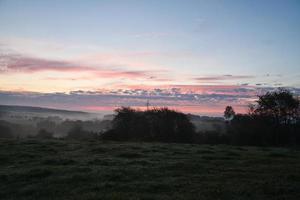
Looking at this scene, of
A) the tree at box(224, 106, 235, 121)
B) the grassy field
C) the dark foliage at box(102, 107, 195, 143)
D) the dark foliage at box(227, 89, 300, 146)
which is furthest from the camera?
the tree at box(224, 106, 235, 121)

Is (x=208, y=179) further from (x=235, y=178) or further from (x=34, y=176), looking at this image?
(x=34, y=176)

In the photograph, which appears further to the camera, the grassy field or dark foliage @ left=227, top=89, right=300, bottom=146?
dark foliage @ left=227, top=89, right=300, bottom=146

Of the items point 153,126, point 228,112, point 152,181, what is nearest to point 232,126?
point 153,126

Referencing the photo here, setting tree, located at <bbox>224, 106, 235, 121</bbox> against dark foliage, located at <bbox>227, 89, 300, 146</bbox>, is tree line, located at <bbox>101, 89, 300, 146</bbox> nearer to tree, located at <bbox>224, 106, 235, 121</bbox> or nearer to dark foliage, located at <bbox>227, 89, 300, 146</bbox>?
dark foliage, located at <bbox>227, 89, 300, 146</bbox>

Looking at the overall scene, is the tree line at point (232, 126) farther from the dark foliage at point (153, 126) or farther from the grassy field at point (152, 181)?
the grassy field at point (152, 181)

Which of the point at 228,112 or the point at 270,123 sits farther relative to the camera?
the point at 228,112

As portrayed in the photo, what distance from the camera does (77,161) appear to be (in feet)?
70.0

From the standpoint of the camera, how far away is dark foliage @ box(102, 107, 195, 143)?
208 feet

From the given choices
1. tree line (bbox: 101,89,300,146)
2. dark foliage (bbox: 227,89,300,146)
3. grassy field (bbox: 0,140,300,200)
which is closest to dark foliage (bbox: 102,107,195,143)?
tree line (bbox: 101,89,300,146)

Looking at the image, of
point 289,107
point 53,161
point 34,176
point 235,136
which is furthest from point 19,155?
point 289,107

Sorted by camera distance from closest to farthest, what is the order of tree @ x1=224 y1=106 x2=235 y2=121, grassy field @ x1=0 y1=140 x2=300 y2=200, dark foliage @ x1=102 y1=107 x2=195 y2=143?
grassy field @ x1=0 y1=140 x2=300 y2=200, dark foliage @ x1=102 y1=107 x2=195 y2=143, tree @ x1=224 y1=106 x2=235 y2=121

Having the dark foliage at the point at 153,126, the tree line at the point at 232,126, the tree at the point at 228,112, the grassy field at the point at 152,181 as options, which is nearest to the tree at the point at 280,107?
the tree line at the point at 232,126

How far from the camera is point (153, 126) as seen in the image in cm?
6631

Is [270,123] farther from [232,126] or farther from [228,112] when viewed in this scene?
[228,112]
